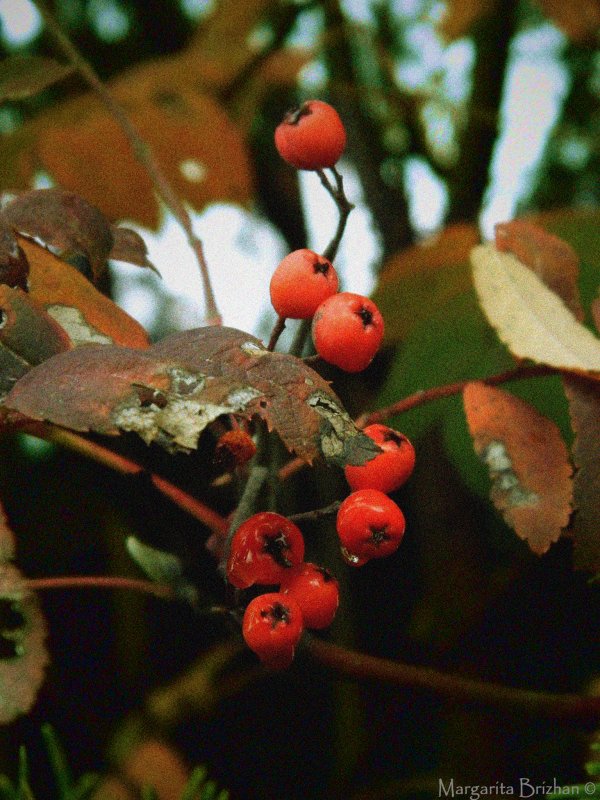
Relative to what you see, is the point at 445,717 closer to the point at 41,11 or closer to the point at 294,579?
the point at 294,579

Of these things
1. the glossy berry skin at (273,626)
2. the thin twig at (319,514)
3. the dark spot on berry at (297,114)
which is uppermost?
the dark spot on berry at (297,114)

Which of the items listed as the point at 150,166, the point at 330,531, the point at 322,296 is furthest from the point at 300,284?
the point at 330,531

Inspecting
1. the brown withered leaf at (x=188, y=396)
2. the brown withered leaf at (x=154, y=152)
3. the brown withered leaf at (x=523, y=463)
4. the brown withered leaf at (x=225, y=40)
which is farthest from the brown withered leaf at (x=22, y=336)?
the brown withered leaf at (x=225, y=40)

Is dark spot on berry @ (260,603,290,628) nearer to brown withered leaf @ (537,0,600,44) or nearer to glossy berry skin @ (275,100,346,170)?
glossy berry skin @ (275,100,346,170)

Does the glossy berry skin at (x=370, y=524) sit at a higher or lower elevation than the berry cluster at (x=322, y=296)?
lower

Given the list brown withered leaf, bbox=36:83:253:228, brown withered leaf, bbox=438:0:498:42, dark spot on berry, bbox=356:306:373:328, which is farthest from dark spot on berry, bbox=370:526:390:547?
brown withered leaf, bbox=438:0:498:42

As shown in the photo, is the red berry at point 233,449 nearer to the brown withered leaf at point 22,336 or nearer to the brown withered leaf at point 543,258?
the brown withered leaf at point 22,336
